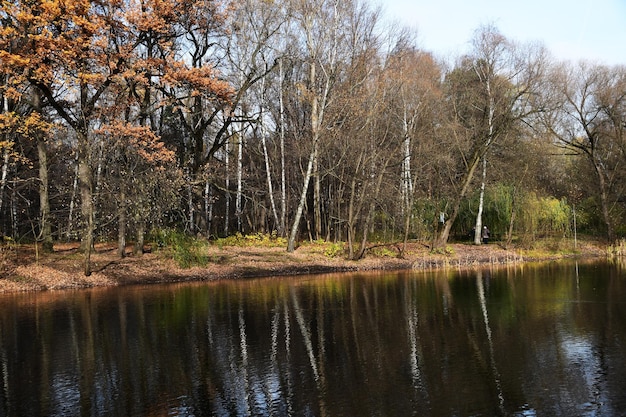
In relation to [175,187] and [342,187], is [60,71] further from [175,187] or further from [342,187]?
[342,187]

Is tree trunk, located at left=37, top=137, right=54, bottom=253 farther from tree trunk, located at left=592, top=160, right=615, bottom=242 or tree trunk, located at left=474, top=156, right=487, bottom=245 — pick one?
tree trunk, located at left=592, top=160, right=615, bottom=242

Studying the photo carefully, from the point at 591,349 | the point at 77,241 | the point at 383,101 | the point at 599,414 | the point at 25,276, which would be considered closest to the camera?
the point at 599,414

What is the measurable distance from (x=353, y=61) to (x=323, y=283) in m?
13.3

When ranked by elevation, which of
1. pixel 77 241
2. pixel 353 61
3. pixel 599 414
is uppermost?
pixel 353 61

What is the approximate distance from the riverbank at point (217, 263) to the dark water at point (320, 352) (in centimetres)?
250

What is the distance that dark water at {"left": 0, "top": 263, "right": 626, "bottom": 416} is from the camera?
8.73 m

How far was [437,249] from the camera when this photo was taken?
33.1 meters

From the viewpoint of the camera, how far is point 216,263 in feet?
88.9

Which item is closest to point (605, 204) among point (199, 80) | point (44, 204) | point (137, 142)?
point (199, 80)

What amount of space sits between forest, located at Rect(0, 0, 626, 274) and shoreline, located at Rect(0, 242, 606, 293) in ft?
3.26

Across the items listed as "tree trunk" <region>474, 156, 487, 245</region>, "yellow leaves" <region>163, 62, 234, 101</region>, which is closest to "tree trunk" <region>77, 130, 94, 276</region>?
"yellow leaves" <region>163, 62, 234, 101</region>

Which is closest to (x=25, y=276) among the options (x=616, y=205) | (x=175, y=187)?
(x=175, y=187)

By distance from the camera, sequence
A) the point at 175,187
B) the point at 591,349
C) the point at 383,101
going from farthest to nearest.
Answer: the point at 383,101 → the point at 175,187 → the point at 591,349

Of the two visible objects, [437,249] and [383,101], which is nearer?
[383,101]
